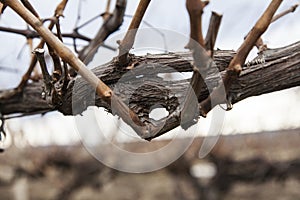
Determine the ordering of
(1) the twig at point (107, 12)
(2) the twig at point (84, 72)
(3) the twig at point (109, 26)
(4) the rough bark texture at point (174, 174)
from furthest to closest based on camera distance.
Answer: (4) the rough bark texture at point (174, 174) → (1) the twig at point (107, 12) → (3) the twig at point (109, 26) → (2) the twig at point (84, 72)

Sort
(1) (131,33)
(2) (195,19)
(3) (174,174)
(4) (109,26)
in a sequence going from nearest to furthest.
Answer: (2) (195,19) → (1) (131,33) → (4) (109,26) → (3) (174,174)

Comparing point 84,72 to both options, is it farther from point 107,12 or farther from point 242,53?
point 107,12

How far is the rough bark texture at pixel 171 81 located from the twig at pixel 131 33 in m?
0.01

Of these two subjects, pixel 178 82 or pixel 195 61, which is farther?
pixel 178 82

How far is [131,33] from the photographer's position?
17.9 inches

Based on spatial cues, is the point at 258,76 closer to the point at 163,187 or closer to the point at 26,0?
the point at 26,0

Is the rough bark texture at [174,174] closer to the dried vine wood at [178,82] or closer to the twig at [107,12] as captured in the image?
the twig at [107,12]

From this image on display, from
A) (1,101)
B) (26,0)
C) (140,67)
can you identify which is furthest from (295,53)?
(1,101)

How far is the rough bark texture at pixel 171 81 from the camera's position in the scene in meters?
0.45

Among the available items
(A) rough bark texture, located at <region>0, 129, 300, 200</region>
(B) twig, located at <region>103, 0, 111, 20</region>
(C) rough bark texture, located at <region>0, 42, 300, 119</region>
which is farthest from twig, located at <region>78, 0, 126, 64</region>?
(A) rough bark texture, located at <region>0, 129, 300, 200</region>

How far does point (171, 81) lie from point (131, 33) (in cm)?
6

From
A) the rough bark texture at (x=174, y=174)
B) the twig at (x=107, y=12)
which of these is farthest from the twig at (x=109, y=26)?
the rough bark texture at (x=174, y=174)

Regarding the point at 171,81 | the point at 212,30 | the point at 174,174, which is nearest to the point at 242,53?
the point at 212,30

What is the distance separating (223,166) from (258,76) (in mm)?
3564
